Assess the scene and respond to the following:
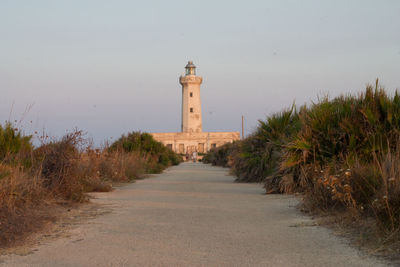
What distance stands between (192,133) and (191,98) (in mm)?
7340

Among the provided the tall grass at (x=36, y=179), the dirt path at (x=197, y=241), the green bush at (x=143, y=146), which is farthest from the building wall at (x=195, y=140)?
the dirt path at (x=197, y=241)

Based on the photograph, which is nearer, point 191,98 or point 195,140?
point 191,98

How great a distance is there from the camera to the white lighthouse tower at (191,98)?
8381 cm

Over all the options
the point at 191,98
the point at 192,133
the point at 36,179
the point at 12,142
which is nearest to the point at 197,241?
the point at 36,179

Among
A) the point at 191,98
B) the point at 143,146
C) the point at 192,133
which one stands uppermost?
the point at 191,98

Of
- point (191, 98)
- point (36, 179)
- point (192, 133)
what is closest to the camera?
point (36, 179)

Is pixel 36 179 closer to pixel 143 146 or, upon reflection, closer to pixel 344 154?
pixel 344 154

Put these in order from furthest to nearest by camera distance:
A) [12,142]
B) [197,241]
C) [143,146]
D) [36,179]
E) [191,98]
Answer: [191,98] < [143,146] < [12,142] < [36,179] < [197,241]

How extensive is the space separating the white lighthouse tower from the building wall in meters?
2.01

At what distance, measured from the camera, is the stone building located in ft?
277

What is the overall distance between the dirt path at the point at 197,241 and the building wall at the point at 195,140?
77.9 metres

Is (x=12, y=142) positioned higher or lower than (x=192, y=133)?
lower

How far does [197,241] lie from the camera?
665 centimetres

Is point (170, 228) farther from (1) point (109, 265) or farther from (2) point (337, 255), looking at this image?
(2) point (337, 255)
